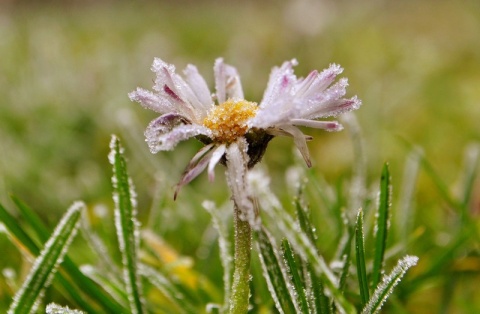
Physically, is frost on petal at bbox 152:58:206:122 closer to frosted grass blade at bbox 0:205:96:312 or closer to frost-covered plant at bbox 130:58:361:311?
frost-covered plant at bbox 130:58:361:311

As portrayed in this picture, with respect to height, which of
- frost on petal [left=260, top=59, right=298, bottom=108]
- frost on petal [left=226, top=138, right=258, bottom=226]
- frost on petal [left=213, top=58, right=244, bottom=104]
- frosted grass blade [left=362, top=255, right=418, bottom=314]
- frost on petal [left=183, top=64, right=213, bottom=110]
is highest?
frost on petal [left=213, top=58, right=244, bottom=104]

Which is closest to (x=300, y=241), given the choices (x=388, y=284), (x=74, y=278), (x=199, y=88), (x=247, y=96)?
(x=388, y=284)

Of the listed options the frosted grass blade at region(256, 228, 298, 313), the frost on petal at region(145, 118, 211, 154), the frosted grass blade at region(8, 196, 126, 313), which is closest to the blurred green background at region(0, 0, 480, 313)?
the frosted grass blade at region(8, 196, 126, 313)

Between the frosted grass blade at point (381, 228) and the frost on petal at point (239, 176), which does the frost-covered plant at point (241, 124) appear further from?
the frosted grass blade at point (381, 228)

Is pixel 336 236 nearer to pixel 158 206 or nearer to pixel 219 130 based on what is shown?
pixel 158 206

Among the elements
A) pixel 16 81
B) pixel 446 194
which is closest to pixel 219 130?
pixel 446 194

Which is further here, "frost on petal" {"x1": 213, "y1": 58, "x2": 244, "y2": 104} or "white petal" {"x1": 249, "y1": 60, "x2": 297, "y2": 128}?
"frost on petal" {"x1": 213, "y1": 58, "x2": 244, "y2": 104}

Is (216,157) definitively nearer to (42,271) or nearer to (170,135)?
(170,135)

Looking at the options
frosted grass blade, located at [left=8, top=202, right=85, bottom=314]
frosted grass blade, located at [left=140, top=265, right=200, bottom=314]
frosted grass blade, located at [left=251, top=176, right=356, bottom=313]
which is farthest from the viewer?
frosted grass blade, located at [left=140, top=265, right=200, bottom=314]
